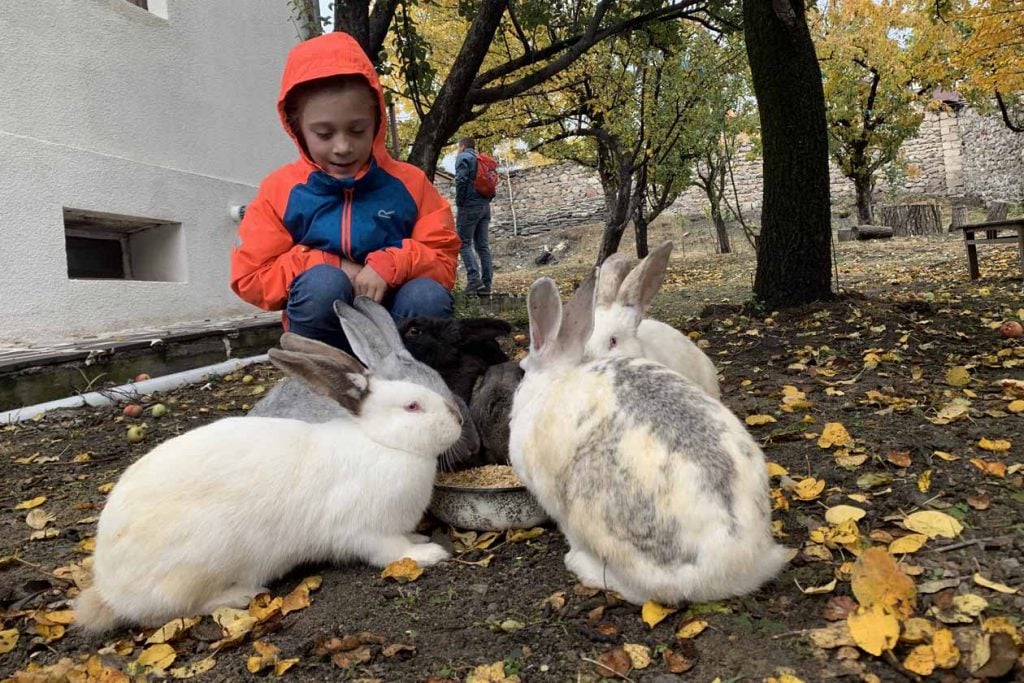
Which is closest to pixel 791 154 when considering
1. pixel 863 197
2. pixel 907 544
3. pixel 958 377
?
pixel 958 377

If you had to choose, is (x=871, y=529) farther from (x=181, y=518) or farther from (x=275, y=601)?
(x=181, y=518)

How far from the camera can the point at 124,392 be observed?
15.6 ft

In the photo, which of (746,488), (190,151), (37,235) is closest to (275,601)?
(746,488)

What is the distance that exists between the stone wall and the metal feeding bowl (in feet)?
62.3

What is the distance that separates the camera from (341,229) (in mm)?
2967

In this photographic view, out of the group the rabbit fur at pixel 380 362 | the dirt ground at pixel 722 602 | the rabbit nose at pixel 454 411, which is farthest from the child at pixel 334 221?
the dirt ground at pixel 722 602

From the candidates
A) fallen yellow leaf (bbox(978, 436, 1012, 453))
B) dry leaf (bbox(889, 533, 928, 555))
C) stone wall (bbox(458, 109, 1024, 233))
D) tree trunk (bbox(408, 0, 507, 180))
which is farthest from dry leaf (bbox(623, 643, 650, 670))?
stone wall (bbox(458, 109, 1024, 233))

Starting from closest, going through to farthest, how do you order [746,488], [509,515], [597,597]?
[746,488], [597,597], [509,515]

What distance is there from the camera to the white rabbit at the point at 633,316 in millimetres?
2574

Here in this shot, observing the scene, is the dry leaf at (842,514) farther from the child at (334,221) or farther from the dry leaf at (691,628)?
the child at (334,221)

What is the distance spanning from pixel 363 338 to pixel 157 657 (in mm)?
1032

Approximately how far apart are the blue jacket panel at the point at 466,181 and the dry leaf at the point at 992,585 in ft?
29.0

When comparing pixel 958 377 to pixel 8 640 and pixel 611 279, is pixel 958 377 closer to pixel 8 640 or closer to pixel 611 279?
pixel 611 279

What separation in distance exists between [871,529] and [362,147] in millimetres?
2291
